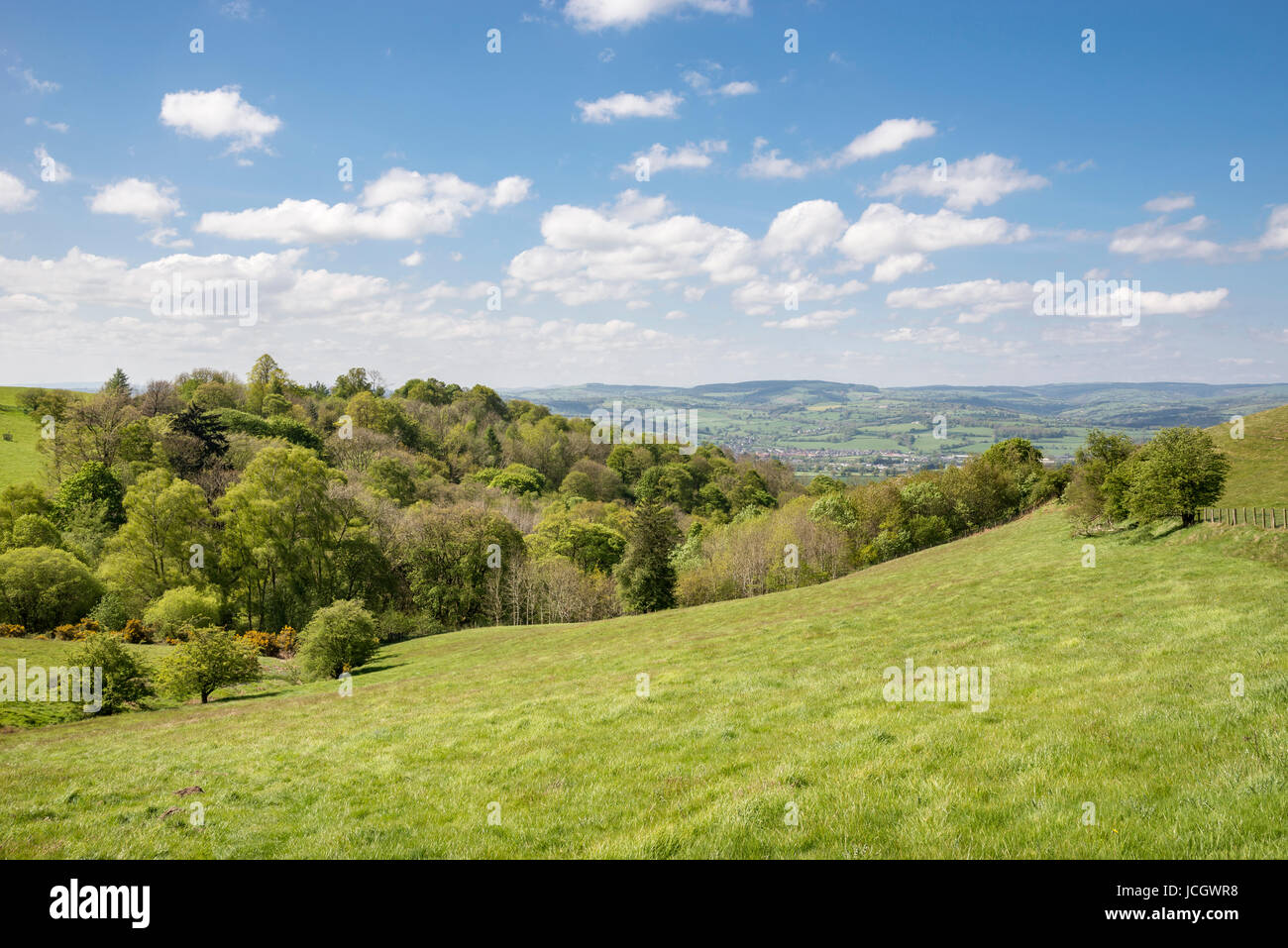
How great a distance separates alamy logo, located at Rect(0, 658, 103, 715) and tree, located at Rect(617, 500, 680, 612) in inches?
1588

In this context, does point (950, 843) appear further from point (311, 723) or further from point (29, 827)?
point (311, 723)

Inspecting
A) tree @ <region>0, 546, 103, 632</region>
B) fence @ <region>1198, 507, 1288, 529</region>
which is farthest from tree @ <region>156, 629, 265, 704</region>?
fence @ <region>1198, 507, 1288, 529</region>

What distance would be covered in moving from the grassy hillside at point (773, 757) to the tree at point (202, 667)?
5.61 m

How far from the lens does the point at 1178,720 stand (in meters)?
8.85

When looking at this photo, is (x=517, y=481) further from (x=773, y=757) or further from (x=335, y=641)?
(x=773, y=757)

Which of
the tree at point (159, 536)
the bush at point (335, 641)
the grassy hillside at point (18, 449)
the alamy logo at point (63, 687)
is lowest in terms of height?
the bush at point (335, 641)

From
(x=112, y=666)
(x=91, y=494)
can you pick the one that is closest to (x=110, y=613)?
(x=91, y=494)

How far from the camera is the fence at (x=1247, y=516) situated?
29.4m

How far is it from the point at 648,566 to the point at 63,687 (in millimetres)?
41880

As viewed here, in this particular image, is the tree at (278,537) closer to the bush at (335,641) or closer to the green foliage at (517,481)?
the bush at (335,641)

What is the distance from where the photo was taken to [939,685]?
1311 centimetres

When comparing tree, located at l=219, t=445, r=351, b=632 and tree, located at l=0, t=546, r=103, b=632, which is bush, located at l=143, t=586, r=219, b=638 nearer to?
tree, located at l=0, t=546, r=103, b=632

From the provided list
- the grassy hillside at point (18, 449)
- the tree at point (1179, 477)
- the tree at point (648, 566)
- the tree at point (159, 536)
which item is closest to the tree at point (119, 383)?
the grassy hillside at point (18, 449)
